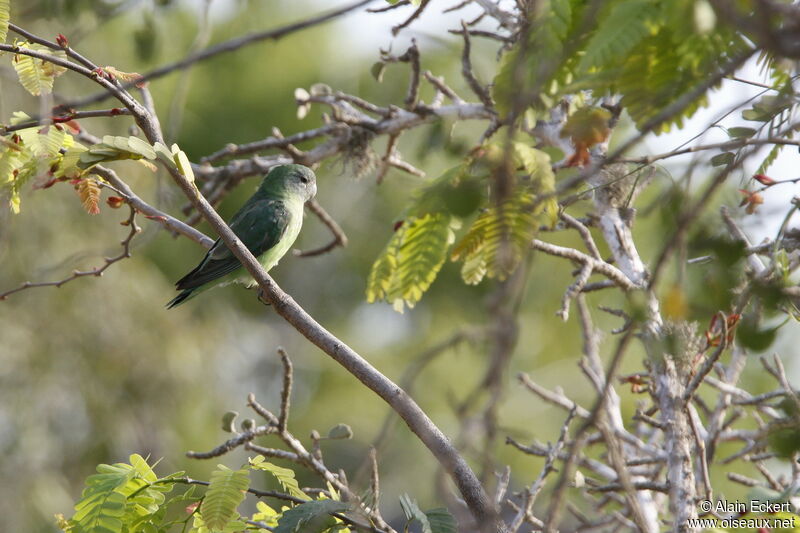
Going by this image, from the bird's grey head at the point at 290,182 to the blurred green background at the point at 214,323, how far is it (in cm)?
159

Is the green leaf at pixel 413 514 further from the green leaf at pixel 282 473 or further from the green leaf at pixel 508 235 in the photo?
the green leaf at pixel 508 235

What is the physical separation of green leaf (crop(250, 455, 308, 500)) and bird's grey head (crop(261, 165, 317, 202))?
8.85ft

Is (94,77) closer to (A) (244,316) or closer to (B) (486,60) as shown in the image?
(B) (486,60)

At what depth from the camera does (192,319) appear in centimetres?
1122

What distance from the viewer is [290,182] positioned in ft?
15.6

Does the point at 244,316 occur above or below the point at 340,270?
below

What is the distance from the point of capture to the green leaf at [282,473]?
2090mm

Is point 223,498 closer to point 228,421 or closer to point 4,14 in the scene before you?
point 228,421

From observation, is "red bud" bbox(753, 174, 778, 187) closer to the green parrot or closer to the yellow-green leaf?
the yellow-green leaf

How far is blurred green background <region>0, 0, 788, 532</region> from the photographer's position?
893 cm

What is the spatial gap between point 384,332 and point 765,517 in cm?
1159

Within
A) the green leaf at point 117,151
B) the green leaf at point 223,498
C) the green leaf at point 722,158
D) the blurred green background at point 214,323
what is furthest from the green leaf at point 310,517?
the blurred green background at point 214,323

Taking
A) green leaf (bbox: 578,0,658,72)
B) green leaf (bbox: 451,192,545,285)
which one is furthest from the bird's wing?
green leaf (bbox: 578,0,658,72)

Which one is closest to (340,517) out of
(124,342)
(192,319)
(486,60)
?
(486,60)
